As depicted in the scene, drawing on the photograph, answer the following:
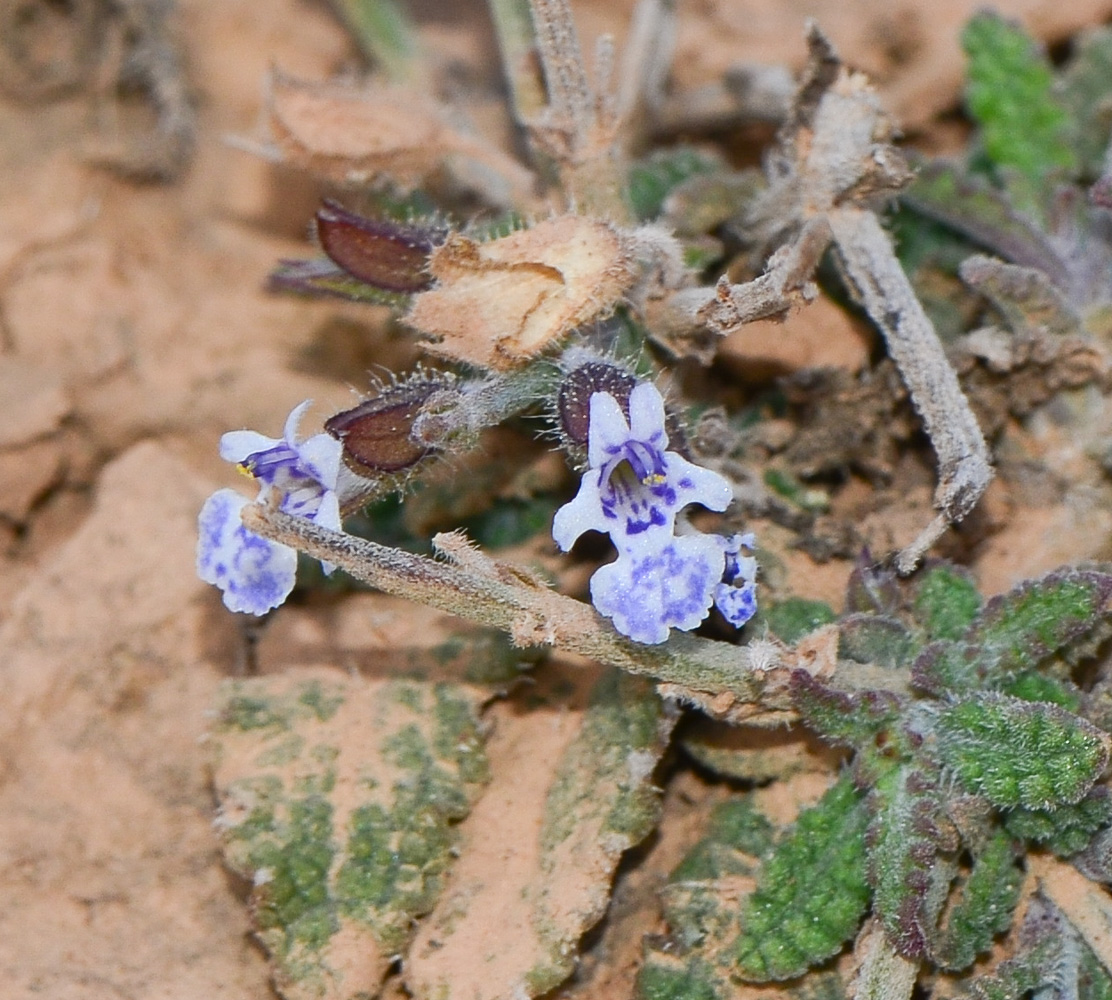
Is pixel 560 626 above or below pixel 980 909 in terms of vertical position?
above

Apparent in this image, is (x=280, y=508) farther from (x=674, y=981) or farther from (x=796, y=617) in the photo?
(x=674, y=981)

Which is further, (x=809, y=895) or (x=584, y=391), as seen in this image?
(x=584, y=391)

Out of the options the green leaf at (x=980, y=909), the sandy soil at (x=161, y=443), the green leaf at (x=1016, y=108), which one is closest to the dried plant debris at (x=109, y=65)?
the sandy soil at (x=161, y=443)

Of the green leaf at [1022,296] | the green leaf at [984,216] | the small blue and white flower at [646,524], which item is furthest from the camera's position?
the green leaf at [984,216]

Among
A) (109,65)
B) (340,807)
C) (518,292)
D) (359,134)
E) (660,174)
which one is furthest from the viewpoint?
(109,65)

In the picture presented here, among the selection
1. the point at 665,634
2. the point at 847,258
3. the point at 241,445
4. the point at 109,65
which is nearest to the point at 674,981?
the point at 665,634

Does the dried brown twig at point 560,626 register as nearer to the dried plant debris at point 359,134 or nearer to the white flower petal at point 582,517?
the white flower petal at point 582,517
